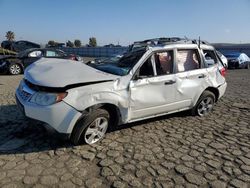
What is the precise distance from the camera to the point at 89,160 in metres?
4.07

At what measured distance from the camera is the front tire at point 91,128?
14.0 feet

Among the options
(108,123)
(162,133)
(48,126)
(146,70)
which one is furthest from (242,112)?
(48,126)

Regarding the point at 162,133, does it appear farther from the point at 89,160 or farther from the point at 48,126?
the point at 48,126

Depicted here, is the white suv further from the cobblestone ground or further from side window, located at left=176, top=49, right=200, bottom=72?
the cobblestone ground

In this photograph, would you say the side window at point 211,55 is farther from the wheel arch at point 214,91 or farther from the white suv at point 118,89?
the wheel arch at point 214,91

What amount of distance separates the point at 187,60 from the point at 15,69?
11.0 metres

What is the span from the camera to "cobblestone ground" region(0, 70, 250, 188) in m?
3.57

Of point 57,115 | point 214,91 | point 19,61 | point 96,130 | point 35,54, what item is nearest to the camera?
point 57,115

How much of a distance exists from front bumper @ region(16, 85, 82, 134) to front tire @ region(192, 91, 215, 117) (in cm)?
324

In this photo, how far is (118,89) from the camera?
15.2 ft

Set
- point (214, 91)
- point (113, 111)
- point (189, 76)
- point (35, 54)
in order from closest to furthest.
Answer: point (113, 111), point (189, 76), point (214, 91), point (35, 54)

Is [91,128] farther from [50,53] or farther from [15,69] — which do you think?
[50,53]

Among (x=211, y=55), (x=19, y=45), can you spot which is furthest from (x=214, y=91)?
(x=19, y=45)

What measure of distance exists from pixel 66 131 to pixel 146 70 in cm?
194
